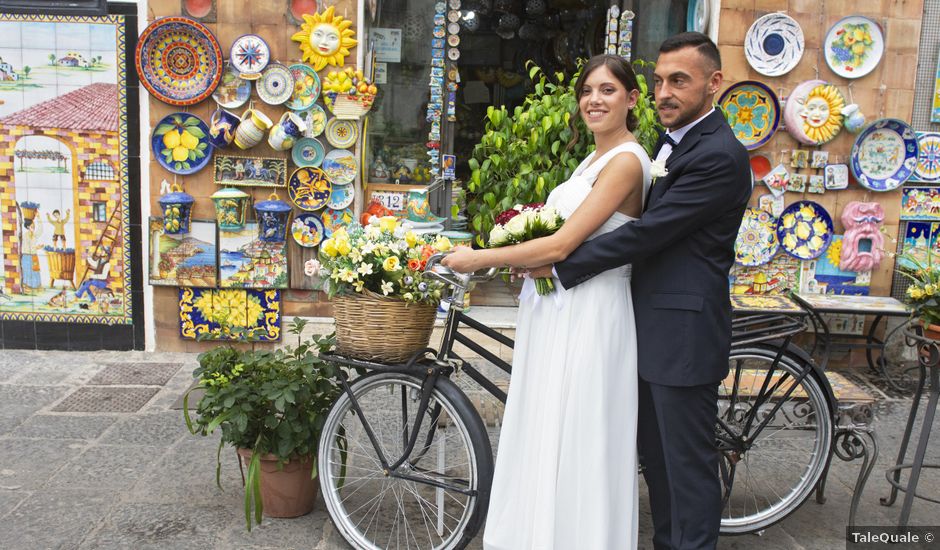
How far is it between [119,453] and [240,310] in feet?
5.89

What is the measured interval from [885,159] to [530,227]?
13.9 feet

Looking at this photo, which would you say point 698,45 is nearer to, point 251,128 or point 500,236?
point 500,236

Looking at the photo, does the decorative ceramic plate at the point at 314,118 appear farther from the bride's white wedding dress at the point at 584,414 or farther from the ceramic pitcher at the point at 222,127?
the bride's white wedding dress at the point at 584,414

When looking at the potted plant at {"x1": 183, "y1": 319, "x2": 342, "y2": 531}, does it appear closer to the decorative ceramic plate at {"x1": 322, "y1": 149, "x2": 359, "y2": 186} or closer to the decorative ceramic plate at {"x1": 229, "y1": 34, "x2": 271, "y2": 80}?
the decorative ceramic plate at {"x1": 322, "y1": 149, "x2": 359, "y2": 186}

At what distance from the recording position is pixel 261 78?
212 inches

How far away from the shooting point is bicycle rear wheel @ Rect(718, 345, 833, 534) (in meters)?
3.19

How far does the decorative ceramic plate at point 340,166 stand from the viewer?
551 centimetres

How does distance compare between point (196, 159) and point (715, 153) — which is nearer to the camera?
point (715, 153)

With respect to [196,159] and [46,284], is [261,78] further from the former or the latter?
[46,284]

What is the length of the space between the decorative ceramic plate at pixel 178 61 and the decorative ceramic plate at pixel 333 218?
1.16 m

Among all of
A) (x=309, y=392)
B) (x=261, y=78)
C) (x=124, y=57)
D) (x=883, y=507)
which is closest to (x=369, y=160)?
(x=261, y=78)

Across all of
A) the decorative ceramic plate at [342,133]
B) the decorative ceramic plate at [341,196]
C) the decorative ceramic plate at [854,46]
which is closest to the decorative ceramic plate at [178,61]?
the decorative ceramic plate at [342,133]

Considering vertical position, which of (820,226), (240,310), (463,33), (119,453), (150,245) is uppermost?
(463,33)

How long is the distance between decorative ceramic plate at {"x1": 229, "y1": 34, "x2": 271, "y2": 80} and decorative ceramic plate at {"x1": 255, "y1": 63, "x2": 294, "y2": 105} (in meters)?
0.05
